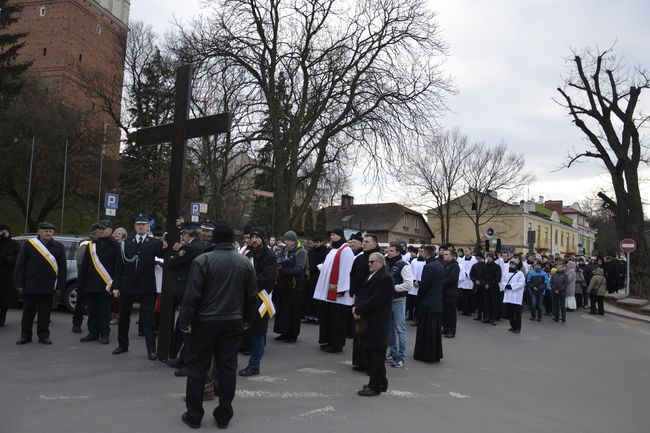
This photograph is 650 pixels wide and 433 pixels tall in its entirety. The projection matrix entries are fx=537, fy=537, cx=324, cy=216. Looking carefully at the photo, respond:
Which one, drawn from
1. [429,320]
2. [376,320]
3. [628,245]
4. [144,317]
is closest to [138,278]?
[144,317]

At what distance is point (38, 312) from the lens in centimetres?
865

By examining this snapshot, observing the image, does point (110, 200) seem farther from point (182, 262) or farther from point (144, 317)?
point (182, 262)

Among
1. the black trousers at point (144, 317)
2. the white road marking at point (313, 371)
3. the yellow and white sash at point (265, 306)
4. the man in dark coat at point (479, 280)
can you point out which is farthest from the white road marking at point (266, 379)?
the man in dark coat at point (479, 280)

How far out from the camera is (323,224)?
67.4 metres

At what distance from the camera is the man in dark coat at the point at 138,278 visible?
26.2ft

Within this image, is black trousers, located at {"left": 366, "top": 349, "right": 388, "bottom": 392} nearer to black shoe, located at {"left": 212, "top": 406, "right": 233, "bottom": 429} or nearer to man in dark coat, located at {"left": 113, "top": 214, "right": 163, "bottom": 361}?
black shoe, located at {"left": 212, "top": 406, "right": 233, "bottom": 429}

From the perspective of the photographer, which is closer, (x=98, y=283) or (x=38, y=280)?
(x=38, y=280)

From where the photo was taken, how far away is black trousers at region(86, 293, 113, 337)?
8.95 metres

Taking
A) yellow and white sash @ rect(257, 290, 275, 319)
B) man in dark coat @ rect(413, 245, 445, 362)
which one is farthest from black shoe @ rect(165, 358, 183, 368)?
man in dark coat @ rect(413, 245, 445, 362)

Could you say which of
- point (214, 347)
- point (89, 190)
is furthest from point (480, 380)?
point (89, 190)

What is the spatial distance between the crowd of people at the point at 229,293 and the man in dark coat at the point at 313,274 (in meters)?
0.03

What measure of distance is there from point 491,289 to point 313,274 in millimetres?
5726

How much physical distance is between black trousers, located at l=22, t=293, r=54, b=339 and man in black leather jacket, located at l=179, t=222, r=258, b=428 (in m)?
4.60

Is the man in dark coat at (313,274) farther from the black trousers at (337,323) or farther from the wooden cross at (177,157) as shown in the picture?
the wooden cross at (177,157)
